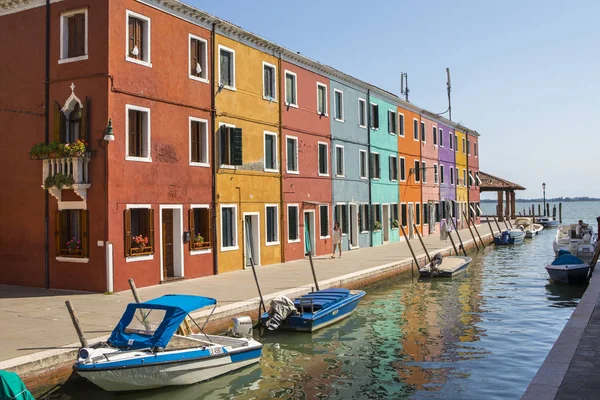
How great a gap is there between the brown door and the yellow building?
6.01 ft

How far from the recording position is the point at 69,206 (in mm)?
15773

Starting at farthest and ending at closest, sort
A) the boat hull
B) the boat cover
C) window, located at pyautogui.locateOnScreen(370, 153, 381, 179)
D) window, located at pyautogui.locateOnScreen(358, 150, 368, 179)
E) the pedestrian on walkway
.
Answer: window, located at pyautogui.locateOnScreen(370, 153, 381, 179) → window, located at pyautogui.locateOnScreen(358, 150, 368, 179) → the pedestrian on walkway → the boat hull → the boat cover

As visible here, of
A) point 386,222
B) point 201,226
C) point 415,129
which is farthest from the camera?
point 415,129

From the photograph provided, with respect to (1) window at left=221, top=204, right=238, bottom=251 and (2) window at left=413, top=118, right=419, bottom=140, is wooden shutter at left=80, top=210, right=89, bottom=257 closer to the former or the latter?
(1) window at left=221, top=204, right=238, bottom=251

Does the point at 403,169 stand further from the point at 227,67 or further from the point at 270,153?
the point at 227,67

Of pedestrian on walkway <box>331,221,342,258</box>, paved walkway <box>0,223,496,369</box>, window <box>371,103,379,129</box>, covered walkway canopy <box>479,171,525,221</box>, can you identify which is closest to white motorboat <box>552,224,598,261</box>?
paved walkway <box>0,223,496,369</box>

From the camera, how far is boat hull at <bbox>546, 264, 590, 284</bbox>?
19984mm

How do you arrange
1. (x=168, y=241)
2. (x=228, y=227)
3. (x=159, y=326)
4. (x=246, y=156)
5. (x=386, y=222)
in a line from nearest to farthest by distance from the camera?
1. (x=159, y=326)
2. (x=168, y=241)
3. (x=228, y=227)
4. (x=246, y=156)
5. (x=386, y=222)

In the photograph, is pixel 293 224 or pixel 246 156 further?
pixel 293 224

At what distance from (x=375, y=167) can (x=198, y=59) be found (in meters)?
15.3

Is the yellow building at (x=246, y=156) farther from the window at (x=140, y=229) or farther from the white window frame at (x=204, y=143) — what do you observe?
the window at (x=140, y=229)

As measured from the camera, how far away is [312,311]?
13.6m

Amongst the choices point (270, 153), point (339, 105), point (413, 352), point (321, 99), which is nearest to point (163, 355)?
point (413, 352)

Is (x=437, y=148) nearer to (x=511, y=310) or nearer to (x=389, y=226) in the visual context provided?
(x=389, y=226)
